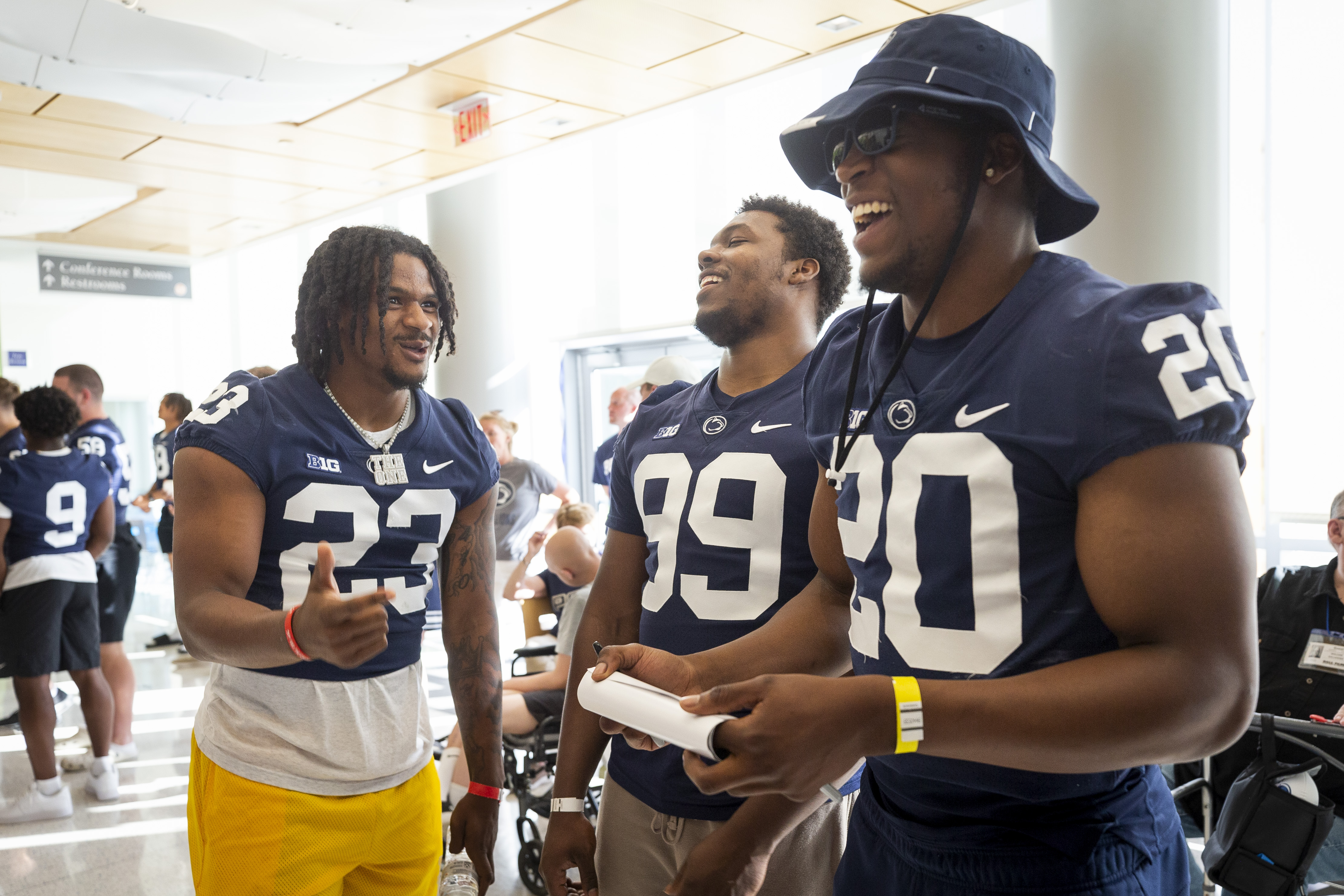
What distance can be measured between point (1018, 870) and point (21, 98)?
7.50 m

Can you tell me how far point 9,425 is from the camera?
508 cm

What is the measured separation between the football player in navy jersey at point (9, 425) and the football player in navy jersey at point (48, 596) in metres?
0.20

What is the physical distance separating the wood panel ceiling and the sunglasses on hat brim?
3.93 metres

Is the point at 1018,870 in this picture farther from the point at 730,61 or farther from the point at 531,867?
the point at 730,61

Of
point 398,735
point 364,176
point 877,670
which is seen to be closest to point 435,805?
point 398,735

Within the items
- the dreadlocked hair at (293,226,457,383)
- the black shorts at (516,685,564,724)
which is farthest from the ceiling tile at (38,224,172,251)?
the dreadlocked hair at (293,226,457,383)

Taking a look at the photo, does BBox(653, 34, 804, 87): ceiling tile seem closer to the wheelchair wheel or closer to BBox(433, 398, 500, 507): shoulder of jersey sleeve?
BBox(433, 398, 500, 507): shoulder of jersey sleeve

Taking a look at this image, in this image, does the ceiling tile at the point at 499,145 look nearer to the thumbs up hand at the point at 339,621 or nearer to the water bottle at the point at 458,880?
the water bottle at the point at 458,880

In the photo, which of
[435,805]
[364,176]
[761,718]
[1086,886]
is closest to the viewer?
[761,718]

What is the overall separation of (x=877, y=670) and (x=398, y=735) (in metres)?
1.08

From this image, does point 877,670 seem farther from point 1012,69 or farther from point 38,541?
point 38,541

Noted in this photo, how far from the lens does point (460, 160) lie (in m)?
7.51

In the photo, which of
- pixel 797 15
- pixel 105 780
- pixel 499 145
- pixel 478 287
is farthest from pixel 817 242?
pixel 478 287

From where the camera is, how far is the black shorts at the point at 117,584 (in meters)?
5.07
